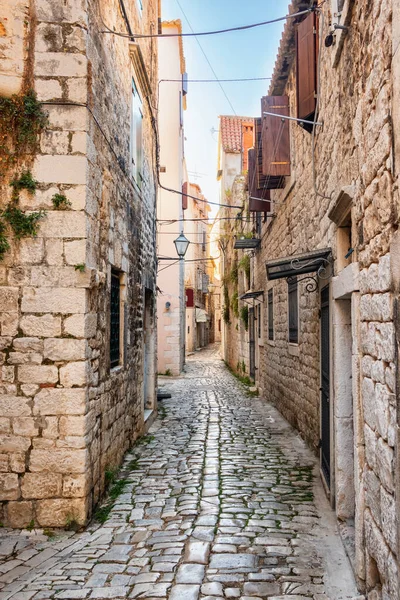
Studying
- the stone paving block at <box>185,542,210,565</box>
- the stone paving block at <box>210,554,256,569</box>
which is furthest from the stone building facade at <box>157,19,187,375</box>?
the stone paving block at <box>210,554,256,569</box>

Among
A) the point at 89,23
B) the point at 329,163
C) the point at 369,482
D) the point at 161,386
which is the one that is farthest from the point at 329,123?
the point at 161,386

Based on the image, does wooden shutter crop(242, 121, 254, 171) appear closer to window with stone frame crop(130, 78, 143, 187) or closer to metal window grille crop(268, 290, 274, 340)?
metal window grille crop(268, 290, 274, 340)

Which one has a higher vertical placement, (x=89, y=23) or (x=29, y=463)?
(x=89, y=23)

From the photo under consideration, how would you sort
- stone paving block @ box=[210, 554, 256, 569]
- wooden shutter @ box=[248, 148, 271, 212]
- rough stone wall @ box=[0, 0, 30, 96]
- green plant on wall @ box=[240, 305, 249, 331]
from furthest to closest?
1. green plant on wall @ box=[240, 305, 249, 331]
2. wooden shutter @ box=[248, 148, 271, 212]
3. rough stone wall @ box=[0, 0, 30, 96]
4. stone paving block @ box=[210, 554, 256, 569]

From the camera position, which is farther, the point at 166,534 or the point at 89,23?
the point at 89,23

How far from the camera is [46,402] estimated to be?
425 cm

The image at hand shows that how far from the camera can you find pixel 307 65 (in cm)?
583

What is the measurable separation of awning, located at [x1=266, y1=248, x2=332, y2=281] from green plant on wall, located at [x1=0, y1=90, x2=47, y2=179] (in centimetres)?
284

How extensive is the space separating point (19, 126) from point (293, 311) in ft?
17.0

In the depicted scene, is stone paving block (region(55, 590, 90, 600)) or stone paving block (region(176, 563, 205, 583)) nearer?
stone paving block (region(55, 590, 90, 600))

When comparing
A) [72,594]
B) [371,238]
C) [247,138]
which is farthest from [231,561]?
[247,138]

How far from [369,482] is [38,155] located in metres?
3.79

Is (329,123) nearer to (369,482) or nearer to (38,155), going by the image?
(38,155)

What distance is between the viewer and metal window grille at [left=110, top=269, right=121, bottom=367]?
→ 19.5ft
